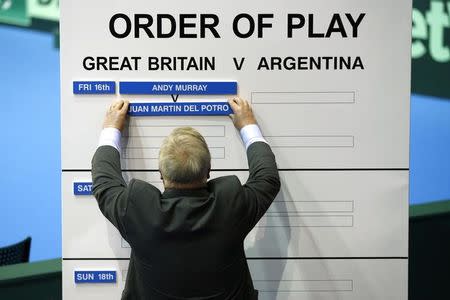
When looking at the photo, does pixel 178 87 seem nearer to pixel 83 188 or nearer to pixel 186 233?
pixel 83 188

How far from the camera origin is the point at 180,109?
2574 mm

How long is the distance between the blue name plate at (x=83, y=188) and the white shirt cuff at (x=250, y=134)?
0.60 meters

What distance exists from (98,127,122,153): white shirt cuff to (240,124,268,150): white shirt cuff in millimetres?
447

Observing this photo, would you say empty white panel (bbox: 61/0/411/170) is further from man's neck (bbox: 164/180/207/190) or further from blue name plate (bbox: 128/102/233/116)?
man's neck (bbox: 164/180/207/190)

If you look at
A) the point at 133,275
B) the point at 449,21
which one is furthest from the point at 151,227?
the point at 449,21

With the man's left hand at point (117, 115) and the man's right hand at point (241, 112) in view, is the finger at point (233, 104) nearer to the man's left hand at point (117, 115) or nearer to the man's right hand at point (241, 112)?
the man's right hand at point (241, 112)

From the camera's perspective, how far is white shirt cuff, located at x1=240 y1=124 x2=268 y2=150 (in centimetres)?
252

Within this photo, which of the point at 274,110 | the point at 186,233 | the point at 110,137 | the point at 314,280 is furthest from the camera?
the point at 314,280

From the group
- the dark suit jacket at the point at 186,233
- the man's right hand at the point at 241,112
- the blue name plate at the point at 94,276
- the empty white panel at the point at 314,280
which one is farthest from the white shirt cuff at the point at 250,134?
the blue name plate at the point at 94,276

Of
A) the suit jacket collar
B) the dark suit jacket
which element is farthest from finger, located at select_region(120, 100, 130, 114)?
the suit jacket collar

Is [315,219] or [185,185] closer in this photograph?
[185,185]

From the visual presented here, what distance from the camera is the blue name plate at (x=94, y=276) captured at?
2.64m

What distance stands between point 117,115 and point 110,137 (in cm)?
9

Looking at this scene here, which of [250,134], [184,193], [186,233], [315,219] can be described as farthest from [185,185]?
[315,219]
